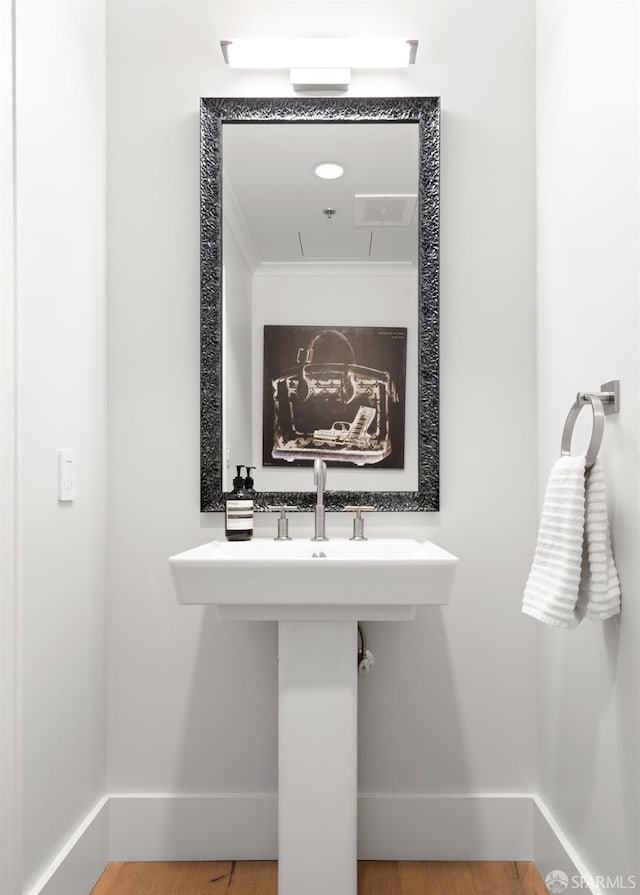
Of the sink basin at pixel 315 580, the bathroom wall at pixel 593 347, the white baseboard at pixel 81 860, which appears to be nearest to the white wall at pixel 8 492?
the white baseboard at pixel 81 860

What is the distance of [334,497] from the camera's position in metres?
1.86

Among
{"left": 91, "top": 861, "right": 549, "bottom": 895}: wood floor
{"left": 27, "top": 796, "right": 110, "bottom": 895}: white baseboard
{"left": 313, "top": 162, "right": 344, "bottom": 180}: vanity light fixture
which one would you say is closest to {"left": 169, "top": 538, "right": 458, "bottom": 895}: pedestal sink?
{"left": 91, "top": 861, "right": 549, "bottom": 895}: wood floor

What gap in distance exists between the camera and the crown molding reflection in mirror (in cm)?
185

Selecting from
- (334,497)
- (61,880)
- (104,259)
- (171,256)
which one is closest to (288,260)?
(171,256)

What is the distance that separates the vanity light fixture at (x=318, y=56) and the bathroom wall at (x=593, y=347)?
42 centimetres

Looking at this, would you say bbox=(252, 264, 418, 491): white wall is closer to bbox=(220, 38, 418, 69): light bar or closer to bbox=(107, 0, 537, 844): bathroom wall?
bbox=(107, 0, 537, 844): bathroom wall

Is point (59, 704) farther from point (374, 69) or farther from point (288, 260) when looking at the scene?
point (374, 69)

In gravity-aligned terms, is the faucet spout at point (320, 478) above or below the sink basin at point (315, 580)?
above

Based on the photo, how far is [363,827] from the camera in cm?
181

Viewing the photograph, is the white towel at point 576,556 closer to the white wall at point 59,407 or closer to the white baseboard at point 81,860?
the white wall at point 59,407

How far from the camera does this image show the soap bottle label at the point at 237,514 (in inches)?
69.8

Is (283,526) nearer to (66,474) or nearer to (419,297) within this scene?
(66,474)

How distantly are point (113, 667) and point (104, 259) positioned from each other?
1.11 metres

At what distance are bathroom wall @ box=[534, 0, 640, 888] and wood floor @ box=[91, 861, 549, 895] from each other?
226 mm
